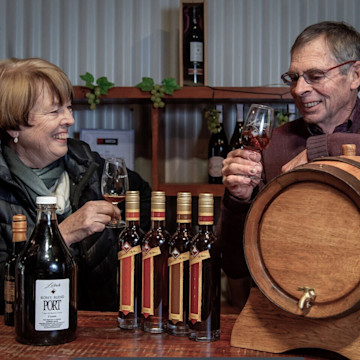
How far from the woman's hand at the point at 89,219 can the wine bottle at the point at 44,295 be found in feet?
1.78

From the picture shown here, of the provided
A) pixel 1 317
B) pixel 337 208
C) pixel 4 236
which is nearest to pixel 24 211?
pixel 4 236

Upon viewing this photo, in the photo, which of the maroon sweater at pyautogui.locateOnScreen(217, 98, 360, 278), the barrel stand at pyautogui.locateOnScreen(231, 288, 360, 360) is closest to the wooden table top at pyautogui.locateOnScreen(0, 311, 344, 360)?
the barrel stand at pyautogui.locateOnScreen(231, 288, 360, 360)

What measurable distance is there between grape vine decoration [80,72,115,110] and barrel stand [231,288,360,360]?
1.88 m

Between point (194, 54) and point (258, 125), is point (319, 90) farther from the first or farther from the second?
point (194, 54)

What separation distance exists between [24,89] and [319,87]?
1000 mm

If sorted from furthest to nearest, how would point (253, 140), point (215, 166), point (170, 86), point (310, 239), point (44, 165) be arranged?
point (215, 166) → point (170, 86) → point (44, 165) → point (253, 140) → point (310, 239)

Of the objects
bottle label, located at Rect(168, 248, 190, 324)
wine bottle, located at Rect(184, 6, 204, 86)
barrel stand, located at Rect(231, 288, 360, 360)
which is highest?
wine bottle, located at Rect(184, 6, 204, 86)

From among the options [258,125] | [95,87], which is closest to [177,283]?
[258,125]

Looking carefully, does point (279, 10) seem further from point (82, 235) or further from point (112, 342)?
point (112, 342)

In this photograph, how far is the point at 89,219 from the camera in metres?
1.77

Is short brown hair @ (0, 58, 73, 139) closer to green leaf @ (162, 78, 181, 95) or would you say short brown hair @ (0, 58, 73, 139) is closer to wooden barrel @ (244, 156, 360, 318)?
green leaf @ (162, 78, 181, 95)

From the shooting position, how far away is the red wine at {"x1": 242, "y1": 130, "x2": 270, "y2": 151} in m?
1.32

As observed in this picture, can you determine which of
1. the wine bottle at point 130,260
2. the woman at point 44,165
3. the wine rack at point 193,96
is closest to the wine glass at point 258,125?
the wine bottle at point 130,260

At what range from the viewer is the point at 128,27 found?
320 cm
